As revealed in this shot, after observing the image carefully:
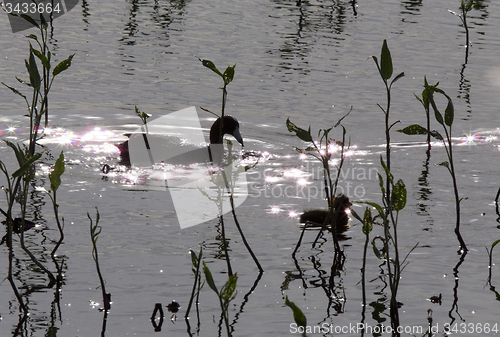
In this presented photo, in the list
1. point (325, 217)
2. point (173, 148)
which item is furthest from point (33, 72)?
point (173, 148)

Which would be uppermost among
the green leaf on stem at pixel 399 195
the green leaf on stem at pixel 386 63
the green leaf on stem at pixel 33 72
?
the green leaf on stem at pixel 386 63

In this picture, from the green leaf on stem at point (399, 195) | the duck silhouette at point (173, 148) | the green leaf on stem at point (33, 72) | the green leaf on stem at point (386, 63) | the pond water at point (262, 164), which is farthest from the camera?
the duck silhouette at point (173, 148)

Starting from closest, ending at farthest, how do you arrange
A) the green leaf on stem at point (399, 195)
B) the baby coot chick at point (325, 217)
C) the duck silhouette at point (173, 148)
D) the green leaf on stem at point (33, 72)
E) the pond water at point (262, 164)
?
the green leaf on stem at point (399, 195) < the pond water at point (262, 164) < the green leaf on stem at point (33, 72) < the baby coot chick at point (325, 217) < the duck silhouette at point (173, 148)

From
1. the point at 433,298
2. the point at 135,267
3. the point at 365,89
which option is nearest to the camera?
the point at 433,298

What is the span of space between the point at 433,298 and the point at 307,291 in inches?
32.2

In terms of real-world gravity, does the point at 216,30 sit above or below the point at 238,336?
above

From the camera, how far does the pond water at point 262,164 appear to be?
13.9 feet

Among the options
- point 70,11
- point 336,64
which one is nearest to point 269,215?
point 336,64

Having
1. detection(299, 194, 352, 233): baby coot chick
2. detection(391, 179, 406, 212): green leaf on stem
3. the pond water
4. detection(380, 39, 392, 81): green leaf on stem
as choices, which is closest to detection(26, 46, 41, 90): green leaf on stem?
the pond water

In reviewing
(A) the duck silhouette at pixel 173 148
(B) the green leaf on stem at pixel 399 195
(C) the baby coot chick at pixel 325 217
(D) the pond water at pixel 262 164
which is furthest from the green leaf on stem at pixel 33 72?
(B) the green leaf on stem at pixel 399 195

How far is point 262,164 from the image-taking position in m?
7.69

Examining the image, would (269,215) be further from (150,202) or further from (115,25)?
(115,25)

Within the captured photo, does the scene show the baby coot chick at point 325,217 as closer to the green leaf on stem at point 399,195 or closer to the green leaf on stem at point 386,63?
the green leaf on stem at point 386,63

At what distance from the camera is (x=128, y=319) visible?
396cm
